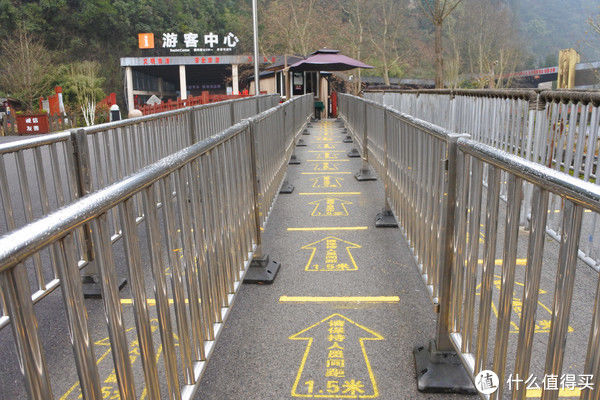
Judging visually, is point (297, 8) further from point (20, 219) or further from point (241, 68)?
point (20, 219)

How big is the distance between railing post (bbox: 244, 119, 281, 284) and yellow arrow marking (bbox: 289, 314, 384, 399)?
0.99m

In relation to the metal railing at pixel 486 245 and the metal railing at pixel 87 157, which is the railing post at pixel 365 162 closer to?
the metal railing at pixel 87 157

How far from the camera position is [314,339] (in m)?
3.84

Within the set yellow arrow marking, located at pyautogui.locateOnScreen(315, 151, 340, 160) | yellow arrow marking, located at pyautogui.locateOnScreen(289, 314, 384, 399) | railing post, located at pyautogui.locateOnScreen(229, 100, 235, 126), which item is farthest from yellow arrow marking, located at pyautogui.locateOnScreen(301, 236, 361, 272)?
yellow arrow marking, located at pyautogui.locateOnScreen(315, 151, 340, 160)

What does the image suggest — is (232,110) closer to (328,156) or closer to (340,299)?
(328,156)

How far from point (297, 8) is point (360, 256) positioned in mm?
44251

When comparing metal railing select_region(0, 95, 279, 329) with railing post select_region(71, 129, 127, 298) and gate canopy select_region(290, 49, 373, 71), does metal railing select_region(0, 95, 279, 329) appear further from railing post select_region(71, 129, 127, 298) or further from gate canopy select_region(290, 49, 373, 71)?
gate canopy select_region(290, 49, 373, 71)

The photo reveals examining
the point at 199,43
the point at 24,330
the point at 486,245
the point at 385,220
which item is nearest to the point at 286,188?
the point at 385,220

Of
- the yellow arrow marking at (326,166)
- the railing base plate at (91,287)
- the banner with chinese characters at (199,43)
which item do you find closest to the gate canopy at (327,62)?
the yellow arrow marking at (326,166)

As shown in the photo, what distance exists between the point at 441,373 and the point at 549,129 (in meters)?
3.80

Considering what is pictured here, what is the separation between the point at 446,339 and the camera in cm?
328

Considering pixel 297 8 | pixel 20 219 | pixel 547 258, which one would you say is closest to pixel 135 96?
pixel 297 8

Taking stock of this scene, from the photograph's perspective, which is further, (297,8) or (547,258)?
(297,8)

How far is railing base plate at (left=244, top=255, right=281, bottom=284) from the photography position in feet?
16.2
